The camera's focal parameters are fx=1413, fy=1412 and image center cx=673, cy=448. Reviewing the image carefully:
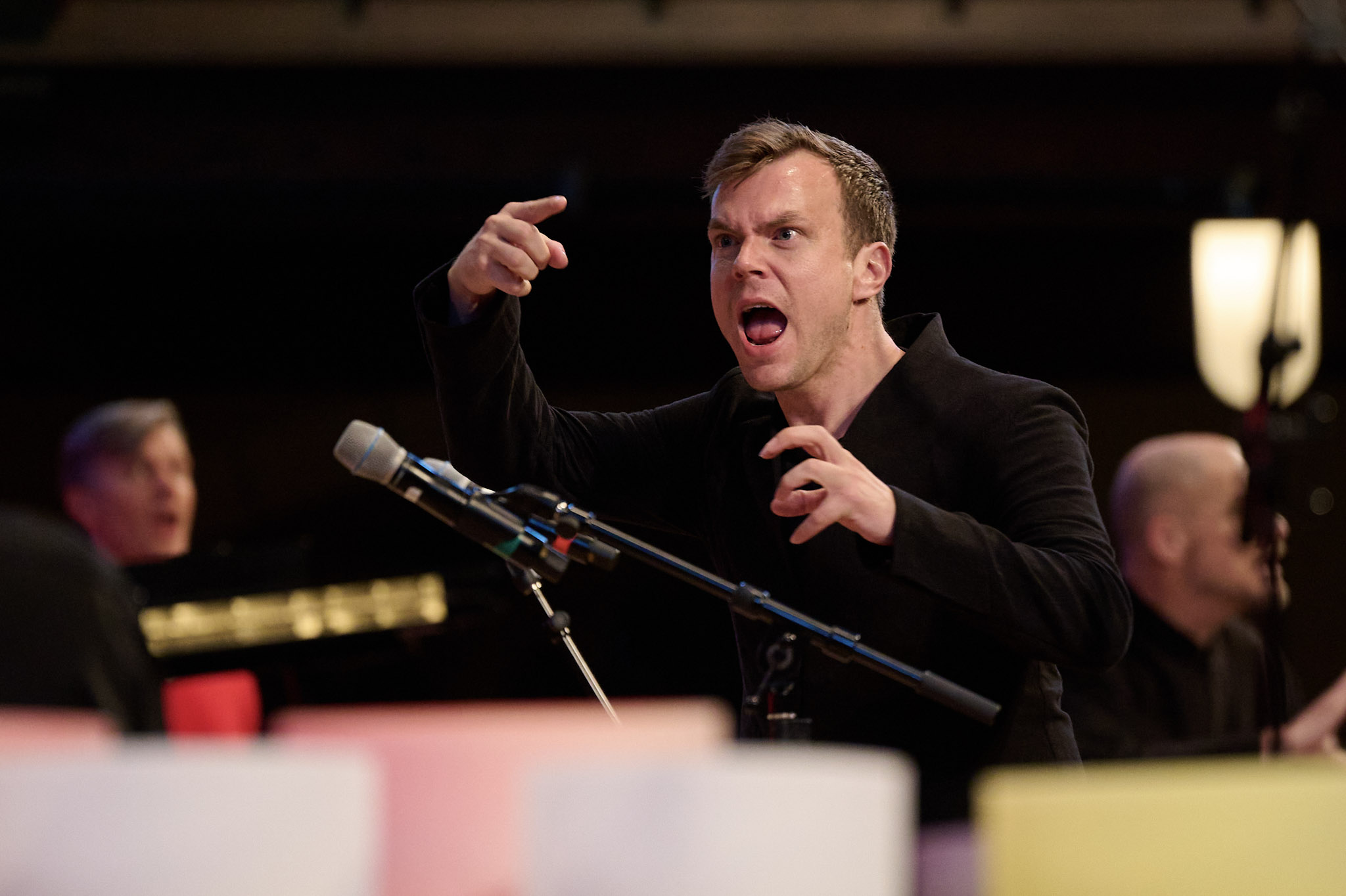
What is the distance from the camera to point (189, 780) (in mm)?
675

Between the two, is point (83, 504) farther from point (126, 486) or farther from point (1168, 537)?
point (1168, 537)

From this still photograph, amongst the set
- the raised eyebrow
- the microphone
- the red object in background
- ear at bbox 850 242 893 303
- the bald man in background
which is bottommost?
the red object in background

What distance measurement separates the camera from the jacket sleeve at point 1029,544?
1456 millimetres

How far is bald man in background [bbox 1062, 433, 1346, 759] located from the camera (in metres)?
2.87

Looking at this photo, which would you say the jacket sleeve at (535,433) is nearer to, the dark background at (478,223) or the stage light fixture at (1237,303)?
the stage light fixture at (1237,303)

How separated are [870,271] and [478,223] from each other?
290cm

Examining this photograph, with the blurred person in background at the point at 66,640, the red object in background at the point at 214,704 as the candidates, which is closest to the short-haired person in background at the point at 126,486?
the red object in background at the point at 214,704

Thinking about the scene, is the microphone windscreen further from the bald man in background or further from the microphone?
the bald man in background

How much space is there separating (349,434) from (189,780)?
71 centimetres

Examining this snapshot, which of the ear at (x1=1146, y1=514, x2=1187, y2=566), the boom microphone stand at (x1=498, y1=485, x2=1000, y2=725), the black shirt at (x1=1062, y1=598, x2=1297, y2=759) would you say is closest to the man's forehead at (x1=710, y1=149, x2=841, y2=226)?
the boom microphone stand at (x1=498, y1=485, x2=1000, y2=725)

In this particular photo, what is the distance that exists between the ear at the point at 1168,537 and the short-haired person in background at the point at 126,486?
214 centimetres

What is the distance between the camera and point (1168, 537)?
2.99m

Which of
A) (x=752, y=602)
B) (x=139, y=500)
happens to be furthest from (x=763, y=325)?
(x=139, y=500)

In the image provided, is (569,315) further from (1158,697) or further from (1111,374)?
(1158,697)
